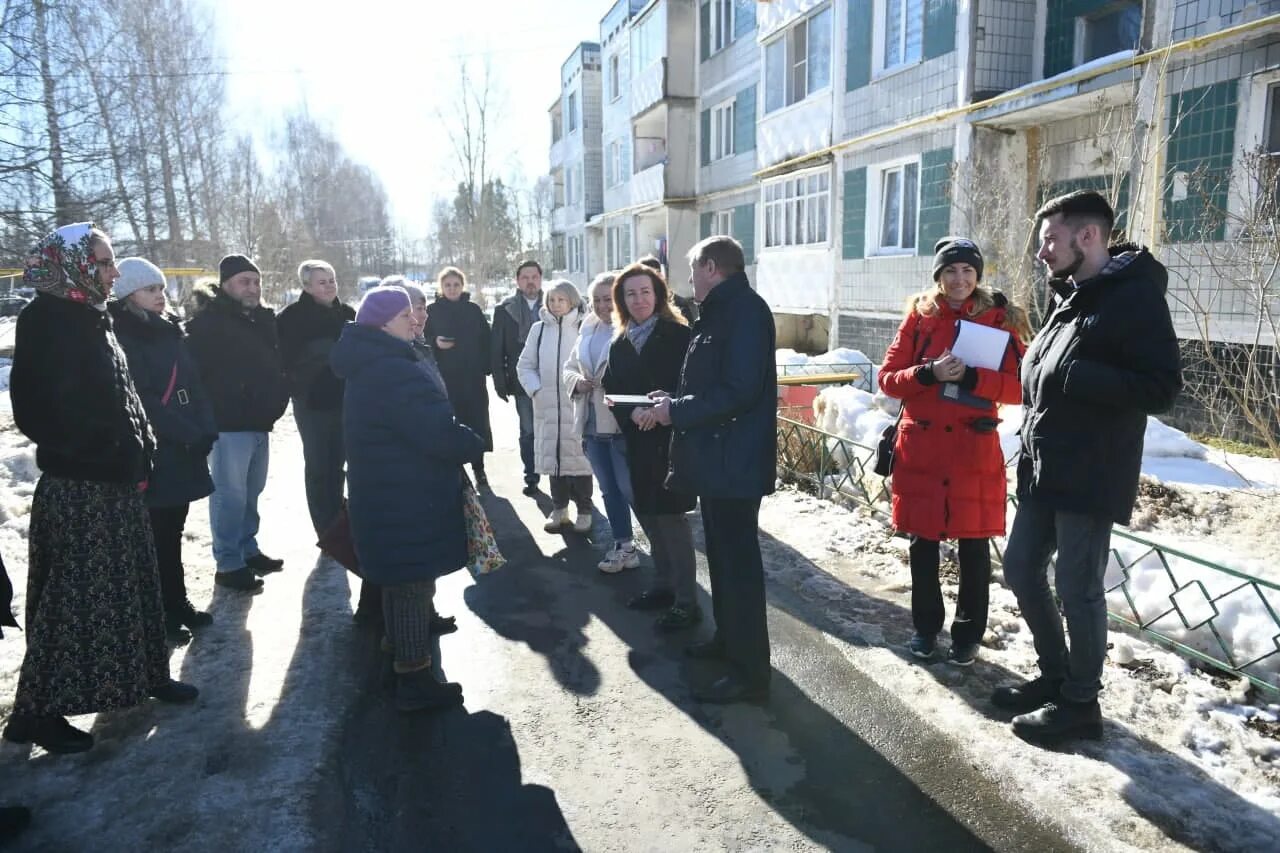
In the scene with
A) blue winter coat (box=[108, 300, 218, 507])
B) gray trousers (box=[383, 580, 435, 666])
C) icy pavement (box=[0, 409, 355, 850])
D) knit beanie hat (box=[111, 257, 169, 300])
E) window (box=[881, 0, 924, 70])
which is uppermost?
window (box=[881, 0, 924, 70])

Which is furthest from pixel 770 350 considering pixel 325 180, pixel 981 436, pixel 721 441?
pixel 325 180

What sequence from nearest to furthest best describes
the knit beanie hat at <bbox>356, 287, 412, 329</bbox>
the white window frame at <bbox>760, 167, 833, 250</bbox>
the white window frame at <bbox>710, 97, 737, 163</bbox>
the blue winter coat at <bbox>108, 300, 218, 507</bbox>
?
1. the knit beanie hat at <bbox>356, 287, 412, 329</bbox>
2. the blue winter coat at <bbox>108, 300, 218, 507</bbox>
3. the white window frame at <bbox>760, 167, 833, 250</bbox>
4. the white window frame at <bbox>710, 97, 737, 163</bbox>

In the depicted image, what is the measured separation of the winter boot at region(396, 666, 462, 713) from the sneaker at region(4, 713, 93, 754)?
1.18m

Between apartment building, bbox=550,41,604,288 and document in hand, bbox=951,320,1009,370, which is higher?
apartment building, bbox=550,41,604,288

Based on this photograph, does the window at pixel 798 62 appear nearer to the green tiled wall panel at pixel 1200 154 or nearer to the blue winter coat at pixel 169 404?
the green tiled wall panel at pixel 1200 154

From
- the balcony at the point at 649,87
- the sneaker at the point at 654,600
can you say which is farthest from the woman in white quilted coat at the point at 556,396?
the balcony at the point at 649,87

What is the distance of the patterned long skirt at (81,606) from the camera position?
3150mm

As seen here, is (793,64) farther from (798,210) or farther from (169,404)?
(169,404)

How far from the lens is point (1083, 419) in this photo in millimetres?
2979

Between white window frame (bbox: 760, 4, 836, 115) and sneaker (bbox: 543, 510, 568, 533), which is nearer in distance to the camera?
sneaker (bbox: 543, 510, 568, 533)

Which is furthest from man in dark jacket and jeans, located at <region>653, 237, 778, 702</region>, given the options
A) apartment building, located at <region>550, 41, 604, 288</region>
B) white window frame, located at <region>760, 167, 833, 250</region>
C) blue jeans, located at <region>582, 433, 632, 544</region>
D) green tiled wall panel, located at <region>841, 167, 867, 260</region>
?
apartment building, located at <region>550, 41, 604, 288</region>

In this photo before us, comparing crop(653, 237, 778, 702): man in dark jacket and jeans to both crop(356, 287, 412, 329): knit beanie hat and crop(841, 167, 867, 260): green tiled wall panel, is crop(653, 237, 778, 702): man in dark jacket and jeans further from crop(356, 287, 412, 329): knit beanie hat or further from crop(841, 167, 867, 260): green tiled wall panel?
crop(841, 167, 867, 260): green tiled wall panel

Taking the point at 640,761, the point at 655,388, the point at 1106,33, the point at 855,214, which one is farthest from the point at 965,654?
the point at 855,214

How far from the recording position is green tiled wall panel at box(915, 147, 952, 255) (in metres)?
12.0
